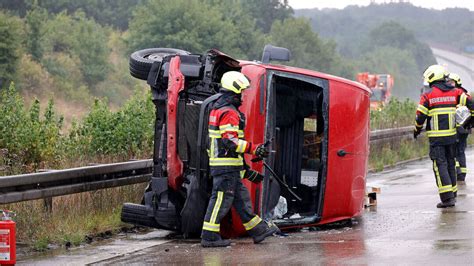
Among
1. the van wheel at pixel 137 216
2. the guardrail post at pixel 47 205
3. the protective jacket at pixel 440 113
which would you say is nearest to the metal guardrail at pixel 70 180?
the guardrail post at pixel 47 205

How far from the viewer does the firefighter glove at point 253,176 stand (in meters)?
10.0

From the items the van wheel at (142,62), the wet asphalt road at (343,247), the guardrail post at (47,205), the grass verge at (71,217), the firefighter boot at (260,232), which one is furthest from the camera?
the van wheel at (142,62)

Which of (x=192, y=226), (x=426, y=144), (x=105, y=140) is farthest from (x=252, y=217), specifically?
(x=426, y=144)

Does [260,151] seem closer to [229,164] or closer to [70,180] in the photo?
[229,164]

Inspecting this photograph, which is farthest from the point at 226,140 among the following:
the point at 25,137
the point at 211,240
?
the point at 25,137

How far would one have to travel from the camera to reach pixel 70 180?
10.7m

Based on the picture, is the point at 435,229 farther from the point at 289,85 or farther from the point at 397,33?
the point at 397,33

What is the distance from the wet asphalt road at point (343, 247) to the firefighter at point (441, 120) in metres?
0.32

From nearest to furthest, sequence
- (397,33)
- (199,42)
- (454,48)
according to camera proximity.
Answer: (199,42)
(397,33)
(454,48)

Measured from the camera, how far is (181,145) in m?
10.2

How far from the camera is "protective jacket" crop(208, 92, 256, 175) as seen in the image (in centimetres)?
961

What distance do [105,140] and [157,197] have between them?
3.18 metres

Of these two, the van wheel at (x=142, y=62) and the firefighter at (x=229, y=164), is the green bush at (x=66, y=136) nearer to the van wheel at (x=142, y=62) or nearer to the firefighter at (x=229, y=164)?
the van wheel at (x=142, y=62)

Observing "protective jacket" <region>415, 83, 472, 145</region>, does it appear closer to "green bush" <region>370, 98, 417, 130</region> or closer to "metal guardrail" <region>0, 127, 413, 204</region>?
"metal guardrail" <region>0, 127, 413, 204</region>
